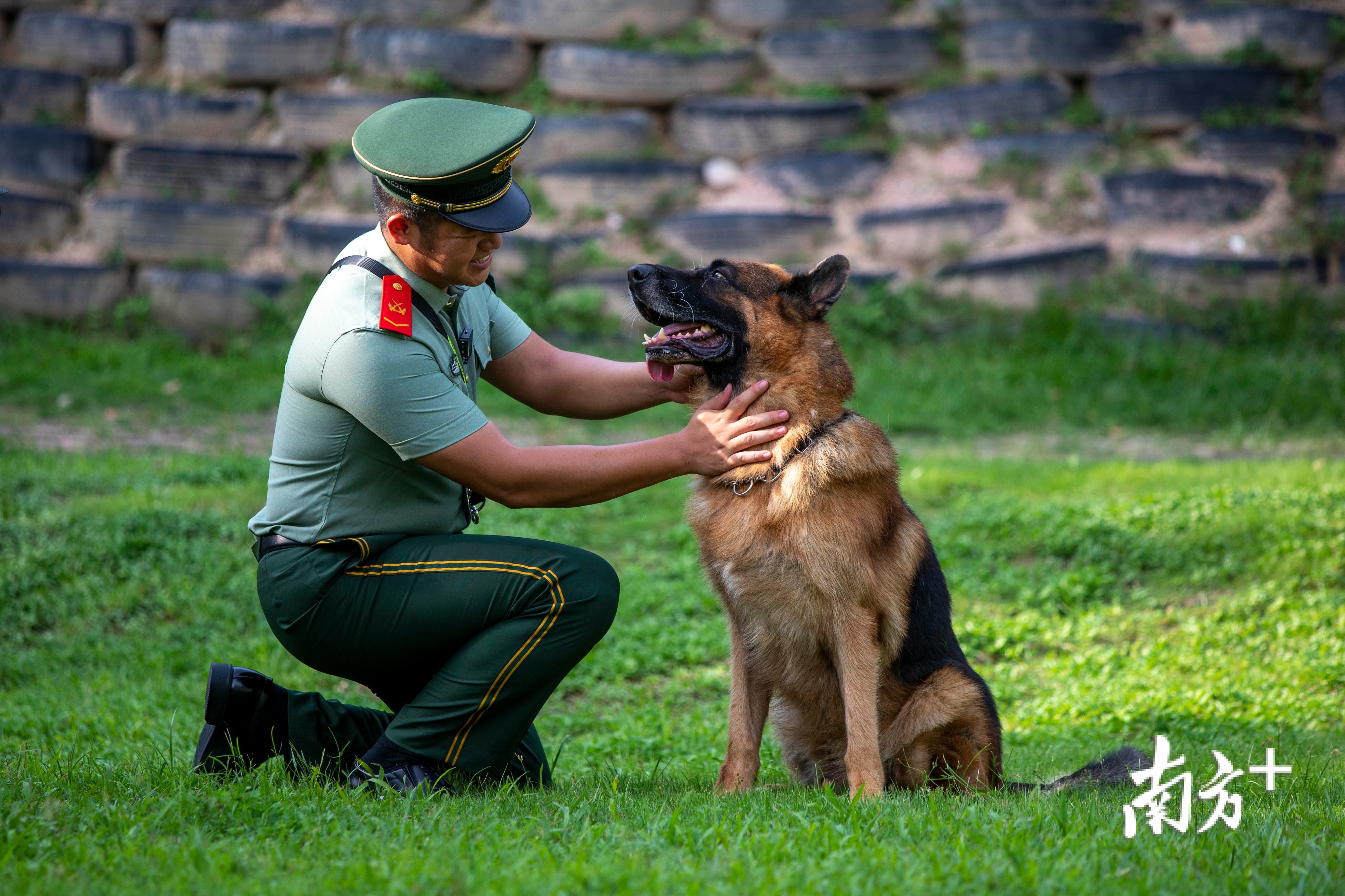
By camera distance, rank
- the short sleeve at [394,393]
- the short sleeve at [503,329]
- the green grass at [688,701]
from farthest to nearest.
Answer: the short sleeve at [503,329], the short sleeve at [394,393], the green grass at [688,701]

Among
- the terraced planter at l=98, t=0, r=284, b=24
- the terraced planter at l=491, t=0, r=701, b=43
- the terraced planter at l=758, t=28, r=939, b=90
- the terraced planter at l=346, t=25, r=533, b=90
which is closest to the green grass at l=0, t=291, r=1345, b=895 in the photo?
the terraced planter at l=758, t=28, r=939, b=90

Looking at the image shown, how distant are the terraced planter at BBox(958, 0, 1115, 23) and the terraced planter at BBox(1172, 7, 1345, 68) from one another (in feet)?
3.29

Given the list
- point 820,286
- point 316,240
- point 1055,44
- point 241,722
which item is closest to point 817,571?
point 820,286

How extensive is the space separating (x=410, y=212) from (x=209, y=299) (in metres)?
7.69

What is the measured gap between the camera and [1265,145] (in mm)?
9984

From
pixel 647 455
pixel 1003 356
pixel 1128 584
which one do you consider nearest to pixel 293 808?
pixel 647 455

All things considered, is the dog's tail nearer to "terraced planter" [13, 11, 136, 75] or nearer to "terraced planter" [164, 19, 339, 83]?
"terraced planter" [164, 19, 339, 83]

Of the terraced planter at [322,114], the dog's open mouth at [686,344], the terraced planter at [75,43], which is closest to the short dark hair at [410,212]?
the dog's open mouth at [686,344]

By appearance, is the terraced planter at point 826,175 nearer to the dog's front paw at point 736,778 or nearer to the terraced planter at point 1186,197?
the terraced planter at point 1186,197

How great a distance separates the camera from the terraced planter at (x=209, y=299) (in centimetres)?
1016

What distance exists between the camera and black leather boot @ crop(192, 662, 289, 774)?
356 centimetres

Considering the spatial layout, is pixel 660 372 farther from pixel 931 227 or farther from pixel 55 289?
pixel 55 289

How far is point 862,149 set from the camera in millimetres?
10812

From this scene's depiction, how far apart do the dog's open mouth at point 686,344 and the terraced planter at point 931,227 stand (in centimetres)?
704
